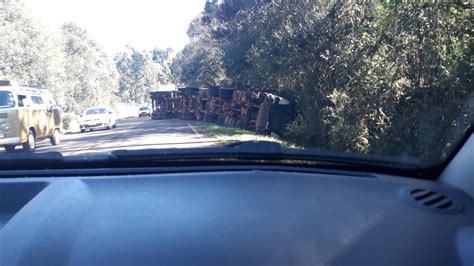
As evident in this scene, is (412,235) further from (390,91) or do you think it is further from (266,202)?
(390,91)

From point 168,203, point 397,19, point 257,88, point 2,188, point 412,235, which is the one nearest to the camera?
point 412,235

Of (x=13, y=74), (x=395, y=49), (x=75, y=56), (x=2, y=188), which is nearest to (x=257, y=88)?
(x=395, y=49)

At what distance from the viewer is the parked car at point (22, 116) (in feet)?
48.8

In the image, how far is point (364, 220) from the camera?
8.90 ft

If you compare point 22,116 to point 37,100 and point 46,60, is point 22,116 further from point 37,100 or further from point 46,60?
point 46,60

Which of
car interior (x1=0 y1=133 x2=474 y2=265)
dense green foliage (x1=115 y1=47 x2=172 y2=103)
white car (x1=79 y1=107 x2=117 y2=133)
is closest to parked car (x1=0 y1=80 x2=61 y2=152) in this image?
white car (x1=79 y1=107 x2=117 y2=133)

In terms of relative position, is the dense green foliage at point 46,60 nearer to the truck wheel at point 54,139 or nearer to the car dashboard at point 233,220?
the truck wheel at point 54,139

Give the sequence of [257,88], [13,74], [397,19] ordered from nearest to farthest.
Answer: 1. [397,19]
2. [257,88]
3. [13,74]

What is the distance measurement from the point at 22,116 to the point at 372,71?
10.3m

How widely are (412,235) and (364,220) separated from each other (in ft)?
0.85

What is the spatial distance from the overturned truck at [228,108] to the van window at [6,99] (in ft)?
29.4

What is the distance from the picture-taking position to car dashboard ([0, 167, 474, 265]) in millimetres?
2332

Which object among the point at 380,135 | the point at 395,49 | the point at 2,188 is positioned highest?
the point at 395,49

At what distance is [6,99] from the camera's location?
1519cm
